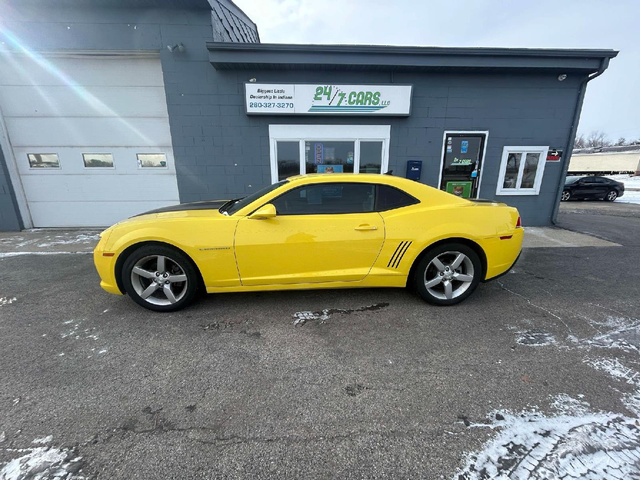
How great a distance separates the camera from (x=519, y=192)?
23.0 feet

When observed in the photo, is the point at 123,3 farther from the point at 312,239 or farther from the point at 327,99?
the point at 312,239

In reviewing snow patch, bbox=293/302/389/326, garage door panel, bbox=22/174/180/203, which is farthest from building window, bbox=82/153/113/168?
snow patch, bbox=293/302/389/326

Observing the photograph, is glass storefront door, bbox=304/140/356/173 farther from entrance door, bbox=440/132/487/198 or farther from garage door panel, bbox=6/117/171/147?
garage door panel, bbox=6/117/171/147

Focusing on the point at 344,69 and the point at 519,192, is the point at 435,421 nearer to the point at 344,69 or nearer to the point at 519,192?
the point at 344,69

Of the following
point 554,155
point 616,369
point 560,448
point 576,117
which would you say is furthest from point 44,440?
point 576,117

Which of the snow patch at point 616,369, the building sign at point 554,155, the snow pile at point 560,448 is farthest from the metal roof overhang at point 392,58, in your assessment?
the snow pile at point 560,448

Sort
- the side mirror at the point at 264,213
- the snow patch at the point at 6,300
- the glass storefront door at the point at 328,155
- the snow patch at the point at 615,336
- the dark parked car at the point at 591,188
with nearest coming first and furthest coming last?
the snow patch at the point at 615,336 < the side mirror at the point at 264,213 < the snow patch at the point at 6,300 < the glass storefront door at the point at 328,155 < the dark parked car at the point at 591,188

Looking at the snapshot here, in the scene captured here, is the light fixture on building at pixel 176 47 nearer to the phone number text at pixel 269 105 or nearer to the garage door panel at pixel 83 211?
the phone number text at pixel 269 105

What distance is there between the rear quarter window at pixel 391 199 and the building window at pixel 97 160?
22.6 ft

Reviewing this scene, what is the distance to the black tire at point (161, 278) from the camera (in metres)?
2.86

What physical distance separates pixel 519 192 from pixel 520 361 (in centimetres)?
625

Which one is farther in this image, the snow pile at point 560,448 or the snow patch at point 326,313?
the snow patch at point 326,313

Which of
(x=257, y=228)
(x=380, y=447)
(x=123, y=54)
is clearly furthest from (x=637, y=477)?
(x=123, y=54)

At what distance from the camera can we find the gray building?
5.76 metres
